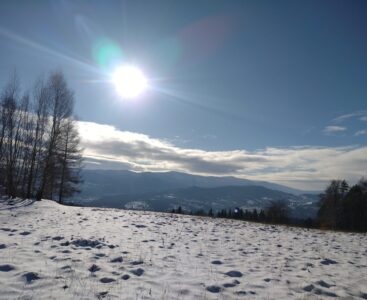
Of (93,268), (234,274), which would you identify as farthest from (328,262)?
(93,268)

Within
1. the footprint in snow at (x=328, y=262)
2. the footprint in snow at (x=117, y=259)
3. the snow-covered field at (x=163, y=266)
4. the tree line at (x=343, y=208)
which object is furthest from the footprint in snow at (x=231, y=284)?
the tree line at (x=343, y=208)

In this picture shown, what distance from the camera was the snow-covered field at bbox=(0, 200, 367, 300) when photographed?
19.2 feet

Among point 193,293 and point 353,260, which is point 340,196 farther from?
point 193,293

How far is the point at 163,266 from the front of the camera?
25.3ft

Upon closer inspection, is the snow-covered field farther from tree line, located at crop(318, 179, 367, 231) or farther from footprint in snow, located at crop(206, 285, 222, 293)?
tree line, located at crop(318, 179, 367, 231)

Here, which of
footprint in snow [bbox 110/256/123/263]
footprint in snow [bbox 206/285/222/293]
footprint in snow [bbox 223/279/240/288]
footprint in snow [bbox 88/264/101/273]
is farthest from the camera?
footprint in snow [bbox 110/256/123/263]

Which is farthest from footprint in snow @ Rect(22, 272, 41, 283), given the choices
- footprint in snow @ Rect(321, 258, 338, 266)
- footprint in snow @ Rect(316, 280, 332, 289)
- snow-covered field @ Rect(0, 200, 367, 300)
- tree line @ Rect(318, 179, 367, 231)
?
tree line @ Rect(318, 179, 367, 231)

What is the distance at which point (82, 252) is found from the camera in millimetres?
8469

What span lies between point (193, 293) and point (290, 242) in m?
9.12

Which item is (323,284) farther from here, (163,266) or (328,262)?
(163,266)

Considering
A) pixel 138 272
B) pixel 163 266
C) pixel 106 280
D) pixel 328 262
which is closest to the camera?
pixel 106 280

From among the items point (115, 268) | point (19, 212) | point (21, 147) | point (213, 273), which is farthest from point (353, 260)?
point (21, 147)

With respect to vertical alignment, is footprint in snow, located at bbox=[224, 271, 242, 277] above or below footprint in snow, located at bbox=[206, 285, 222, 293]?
above

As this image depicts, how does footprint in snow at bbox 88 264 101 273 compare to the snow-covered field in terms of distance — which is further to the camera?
footprint in snow at bbox 88 264 101 273
